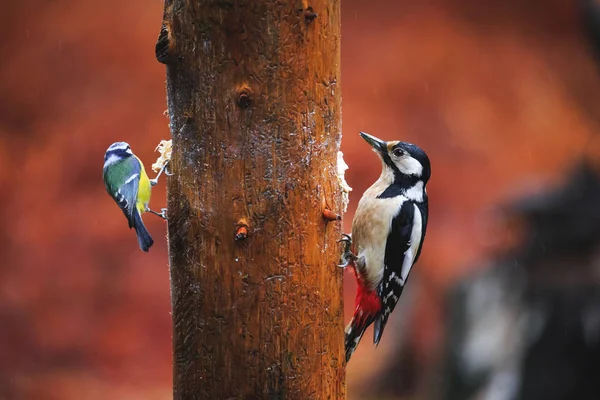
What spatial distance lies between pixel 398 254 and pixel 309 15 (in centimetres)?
175

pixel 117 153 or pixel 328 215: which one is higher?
pixel 117 153

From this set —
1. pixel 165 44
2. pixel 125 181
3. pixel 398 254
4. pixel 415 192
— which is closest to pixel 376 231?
pixel 398 254

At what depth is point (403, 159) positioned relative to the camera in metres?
4.31

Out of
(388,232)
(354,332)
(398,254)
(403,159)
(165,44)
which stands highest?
(165,44)

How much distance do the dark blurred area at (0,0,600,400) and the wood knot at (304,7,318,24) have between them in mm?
4578

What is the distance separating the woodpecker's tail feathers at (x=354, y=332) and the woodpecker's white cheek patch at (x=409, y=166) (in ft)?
2.65

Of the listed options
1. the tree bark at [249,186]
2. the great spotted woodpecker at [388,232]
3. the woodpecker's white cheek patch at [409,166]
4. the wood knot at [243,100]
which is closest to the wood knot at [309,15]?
the tree bark at [249,186]

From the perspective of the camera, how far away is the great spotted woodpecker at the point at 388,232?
4203mm

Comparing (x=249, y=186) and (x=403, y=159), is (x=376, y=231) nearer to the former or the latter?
(x=403, y=159)

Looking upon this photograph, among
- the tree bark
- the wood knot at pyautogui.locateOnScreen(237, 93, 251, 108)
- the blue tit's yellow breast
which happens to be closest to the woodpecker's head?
the blue tit's yellow breast

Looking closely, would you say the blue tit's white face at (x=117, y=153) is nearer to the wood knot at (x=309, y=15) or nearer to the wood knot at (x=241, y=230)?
the wood knot at (x=241, y=230)

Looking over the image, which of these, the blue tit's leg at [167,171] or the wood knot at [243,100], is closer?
the wood knot at [243,100]

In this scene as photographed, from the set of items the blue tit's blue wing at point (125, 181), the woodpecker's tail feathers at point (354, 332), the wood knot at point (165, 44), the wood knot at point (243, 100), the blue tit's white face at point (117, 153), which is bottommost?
the woodpecker's tail feathers at point (354, 332)

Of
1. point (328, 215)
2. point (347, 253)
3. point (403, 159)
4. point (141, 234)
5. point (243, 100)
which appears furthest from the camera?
point (403, 159)
